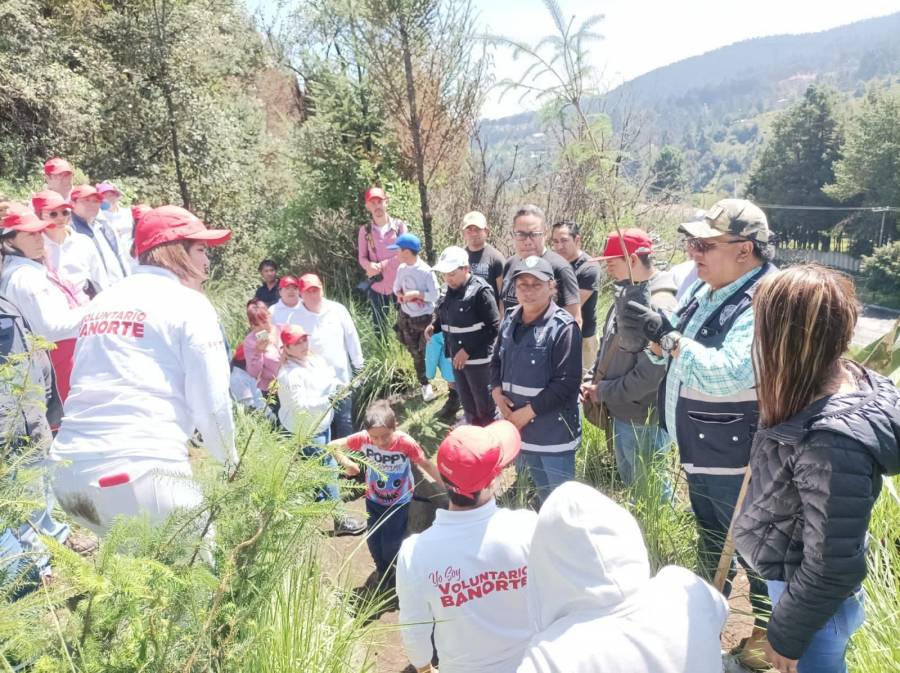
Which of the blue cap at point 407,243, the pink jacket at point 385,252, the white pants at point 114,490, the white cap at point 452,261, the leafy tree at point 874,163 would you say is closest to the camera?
the white pants at point 114,490

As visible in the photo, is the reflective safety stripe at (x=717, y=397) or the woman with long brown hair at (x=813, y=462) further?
the reflective safety stripe at (x=717, y=397)

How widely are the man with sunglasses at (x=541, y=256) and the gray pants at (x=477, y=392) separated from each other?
58 cm

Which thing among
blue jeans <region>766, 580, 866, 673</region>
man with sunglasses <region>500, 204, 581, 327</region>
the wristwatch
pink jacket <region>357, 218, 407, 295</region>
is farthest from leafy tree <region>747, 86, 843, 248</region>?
blue jeans <region>766, 580, 866, 673</region>

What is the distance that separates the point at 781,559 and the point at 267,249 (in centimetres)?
986

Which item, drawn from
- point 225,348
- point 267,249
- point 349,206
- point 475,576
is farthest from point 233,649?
point 267,249

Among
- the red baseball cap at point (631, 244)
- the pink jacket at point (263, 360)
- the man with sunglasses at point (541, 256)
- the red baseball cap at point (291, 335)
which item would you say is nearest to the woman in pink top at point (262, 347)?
the pink jacket at point (263, 360)

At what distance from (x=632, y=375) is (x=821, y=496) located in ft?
5.79

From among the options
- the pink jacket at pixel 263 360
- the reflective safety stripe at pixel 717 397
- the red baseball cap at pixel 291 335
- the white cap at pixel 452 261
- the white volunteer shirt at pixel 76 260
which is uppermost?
the white volunteer shirt at pixel 76 260

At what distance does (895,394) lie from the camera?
1.61 meters

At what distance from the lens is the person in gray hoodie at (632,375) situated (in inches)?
128

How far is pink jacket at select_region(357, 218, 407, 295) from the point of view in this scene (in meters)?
6.40

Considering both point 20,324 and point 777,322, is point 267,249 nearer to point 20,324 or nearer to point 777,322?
point 20,324

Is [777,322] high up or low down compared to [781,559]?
up

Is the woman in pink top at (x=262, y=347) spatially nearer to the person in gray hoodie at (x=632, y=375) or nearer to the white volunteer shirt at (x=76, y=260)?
the white volunteer shirt at (x=76, y=260)
